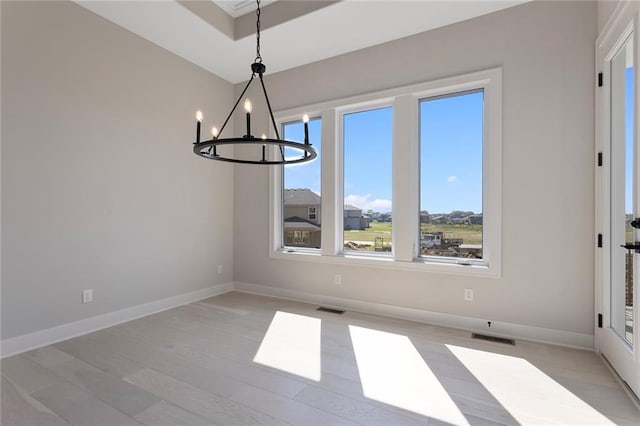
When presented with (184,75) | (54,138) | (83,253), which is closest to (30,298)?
(83,253)

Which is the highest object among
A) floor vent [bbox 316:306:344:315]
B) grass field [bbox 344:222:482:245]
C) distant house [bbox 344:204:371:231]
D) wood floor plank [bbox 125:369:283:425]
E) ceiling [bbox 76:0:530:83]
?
ceiling [bbox 76:0:530:83]

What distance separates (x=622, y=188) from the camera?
2248 millimetres

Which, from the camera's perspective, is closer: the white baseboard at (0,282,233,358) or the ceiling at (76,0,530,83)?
the white baseboard at (0,282,233,358)

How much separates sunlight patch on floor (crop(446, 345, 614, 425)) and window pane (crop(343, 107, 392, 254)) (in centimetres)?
153

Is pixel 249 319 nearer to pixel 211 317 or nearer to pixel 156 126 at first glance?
pixel 211 317

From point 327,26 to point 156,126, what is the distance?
7.32 ft

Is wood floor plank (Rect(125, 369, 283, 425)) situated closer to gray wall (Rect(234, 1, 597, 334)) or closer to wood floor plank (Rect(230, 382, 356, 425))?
wood floor plank (Rect(230, 382, 356, 425))

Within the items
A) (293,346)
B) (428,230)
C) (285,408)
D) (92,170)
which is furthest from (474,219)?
(92,170)

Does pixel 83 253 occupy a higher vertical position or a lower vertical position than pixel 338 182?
lower

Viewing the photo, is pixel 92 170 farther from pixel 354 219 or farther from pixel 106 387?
pixel 354 219

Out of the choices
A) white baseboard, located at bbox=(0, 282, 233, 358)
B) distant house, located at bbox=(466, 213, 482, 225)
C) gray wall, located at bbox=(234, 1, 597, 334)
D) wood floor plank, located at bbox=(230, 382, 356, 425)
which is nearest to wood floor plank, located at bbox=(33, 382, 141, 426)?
wood floor plank, located at bbox=(230, 382, 356, 425)

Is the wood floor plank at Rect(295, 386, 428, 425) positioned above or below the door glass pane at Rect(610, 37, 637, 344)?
below

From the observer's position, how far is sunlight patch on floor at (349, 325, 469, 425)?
73.2 inches

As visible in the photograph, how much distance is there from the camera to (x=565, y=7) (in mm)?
2727
